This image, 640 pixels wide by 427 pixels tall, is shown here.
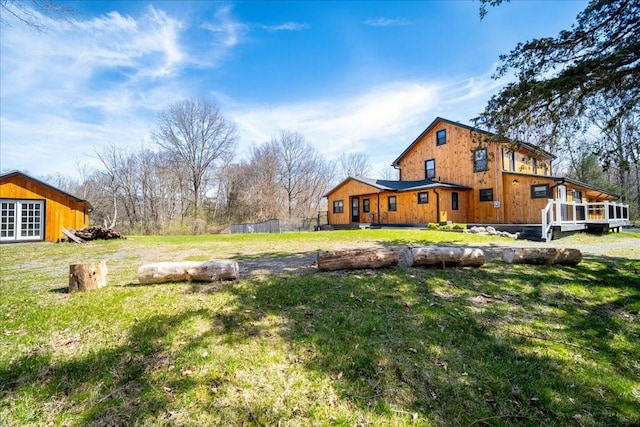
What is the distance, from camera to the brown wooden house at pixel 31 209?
1374 centimetres

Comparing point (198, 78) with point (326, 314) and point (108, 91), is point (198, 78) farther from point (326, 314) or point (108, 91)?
point (326, 314)

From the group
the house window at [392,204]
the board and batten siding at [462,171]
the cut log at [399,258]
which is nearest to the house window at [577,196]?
the board and batten siding at [462,171]

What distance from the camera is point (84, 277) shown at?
14.7ft

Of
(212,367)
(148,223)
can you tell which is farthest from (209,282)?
(148,223)

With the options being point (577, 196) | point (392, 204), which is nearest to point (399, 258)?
point (392, 204)

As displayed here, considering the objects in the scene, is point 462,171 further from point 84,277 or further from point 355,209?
point 84,277

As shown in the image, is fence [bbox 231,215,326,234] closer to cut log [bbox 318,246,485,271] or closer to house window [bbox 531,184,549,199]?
cut log [bbox 318,246,485,271]

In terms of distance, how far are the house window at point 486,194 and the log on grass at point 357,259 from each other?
16.4 m

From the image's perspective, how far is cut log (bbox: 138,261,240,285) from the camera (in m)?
4.77

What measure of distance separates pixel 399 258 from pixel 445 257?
0.97m

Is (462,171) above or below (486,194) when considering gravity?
above

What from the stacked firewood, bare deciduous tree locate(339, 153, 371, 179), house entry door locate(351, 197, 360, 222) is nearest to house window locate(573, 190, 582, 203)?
house entry door locate(351, 197, 360, 222)

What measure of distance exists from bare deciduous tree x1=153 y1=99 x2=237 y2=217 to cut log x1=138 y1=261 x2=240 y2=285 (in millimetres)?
25603

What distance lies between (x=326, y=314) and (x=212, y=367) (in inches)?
62.7
